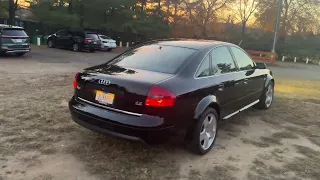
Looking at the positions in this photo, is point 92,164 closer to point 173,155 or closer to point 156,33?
point 173,155

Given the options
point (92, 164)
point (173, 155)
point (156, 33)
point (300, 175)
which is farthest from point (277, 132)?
point (156, 33)

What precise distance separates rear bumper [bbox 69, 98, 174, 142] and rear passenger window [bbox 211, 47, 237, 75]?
1352mm

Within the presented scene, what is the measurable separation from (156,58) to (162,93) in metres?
1.00

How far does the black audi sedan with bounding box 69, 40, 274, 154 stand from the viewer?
361 centimetres

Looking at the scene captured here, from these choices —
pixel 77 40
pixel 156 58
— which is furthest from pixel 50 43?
pixel 156 58

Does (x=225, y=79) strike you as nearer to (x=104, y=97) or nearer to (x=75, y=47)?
(x=104, y=97)

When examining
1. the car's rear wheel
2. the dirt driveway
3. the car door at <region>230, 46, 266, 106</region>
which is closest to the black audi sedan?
the car door at <region>230, 46, 266, 106</region>

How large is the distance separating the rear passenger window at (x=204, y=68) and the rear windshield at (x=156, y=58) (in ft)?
0.73

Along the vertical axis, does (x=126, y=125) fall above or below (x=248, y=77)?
below

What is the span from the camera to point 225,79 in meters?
4.65

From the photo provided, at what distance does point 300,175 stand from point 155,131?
6.14ft

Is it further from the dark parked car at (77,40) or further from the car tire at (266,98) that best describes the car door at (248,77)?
the dark parked car at (77,40)

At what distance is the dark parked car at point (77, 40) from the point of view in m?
20.5

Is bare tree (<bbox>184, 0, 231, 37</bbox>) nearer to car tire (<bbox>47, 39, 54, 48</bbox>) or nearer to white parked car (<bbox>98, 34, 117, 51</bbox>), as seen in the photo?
white parked car (<bbox>98, 34, 117, 51</bbox>)
